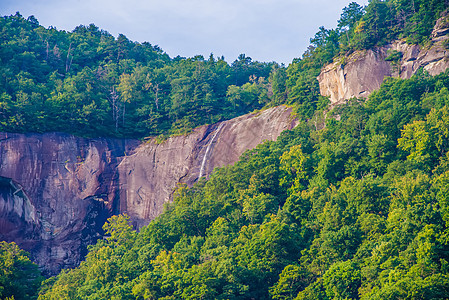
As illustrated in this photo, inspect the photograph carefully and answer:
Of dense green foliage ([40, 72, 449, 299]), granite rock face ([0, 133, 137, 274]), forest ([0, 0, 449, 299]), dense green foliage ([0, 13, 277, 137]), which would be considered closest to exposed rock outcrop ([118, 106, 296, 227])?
granite rock face ([0, 133, 137, 274])

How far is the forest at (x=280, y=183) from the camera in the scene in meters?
32.8

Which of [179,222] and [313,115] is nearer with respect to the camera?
[179,222]

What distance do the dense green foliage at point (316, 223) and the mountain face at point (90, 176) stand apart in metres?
3.74

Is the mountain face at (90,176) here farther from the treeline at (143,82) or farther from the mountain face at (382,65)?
the mountain face at (382,65)

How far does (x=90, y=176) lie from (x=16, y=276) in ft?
58.5

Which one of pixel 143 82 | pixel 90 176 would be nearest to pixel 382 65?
pixel 143 82

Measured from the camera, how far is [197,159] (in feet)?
192

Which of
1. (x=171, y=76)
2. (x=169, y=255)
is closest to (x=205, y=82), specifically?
(x=171, y=76)

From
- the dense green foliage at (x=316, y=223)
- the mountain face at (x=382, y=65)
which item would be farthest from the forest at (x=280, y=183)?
the mountain face at (x=382, y=65)

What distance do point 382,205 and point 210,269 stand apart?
1327 cm

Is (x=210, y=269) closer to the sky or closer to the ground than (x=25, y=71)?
closer to the ground

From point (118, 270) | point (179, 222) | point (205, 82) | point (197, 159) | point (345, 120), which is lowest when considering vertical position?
point (118, 270)

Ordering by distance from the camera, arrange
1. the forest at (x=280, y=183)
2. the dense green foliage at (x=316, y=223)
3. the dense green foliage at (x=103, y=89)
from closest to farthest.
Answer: the dense green foliage at (x=316, y=223), the forest at (x=280, y=183), the dense green foliage at (x=103, y=89)

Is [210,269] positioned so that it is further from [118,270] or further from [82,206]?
[82,206]
